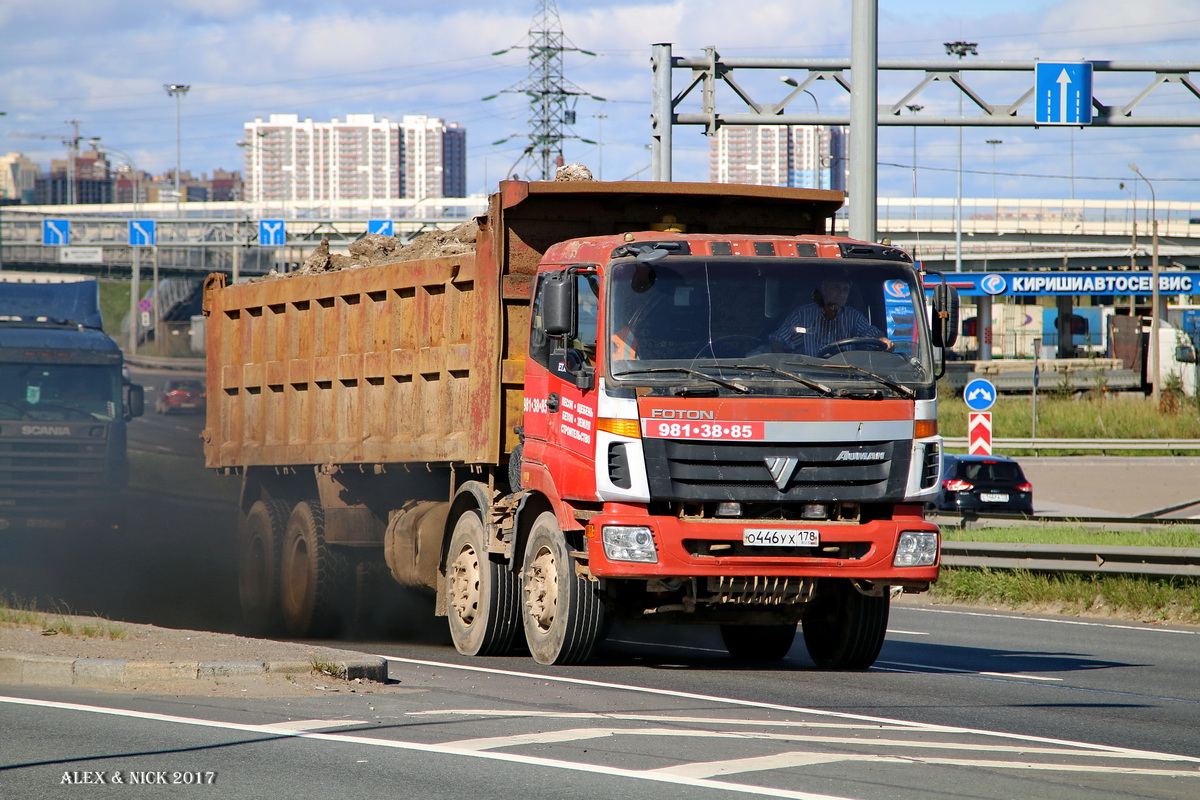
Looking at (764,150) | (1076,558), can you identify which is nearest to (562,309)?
(1076,558)

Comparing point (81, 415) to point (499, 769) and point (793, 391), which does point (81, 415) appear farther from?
point (499, 769)

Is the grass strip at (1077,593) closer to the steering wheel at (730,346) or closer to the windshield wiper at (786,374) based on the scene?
the windshield wiper at (786,374)

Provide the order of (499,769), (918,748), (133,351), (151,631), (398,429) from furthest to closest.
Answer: (133,351) → (398,429) → (151,631) → (918,748) → (499,769)

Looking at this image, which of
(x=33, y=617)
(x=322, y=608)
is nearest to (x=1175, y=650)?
(x=322, y=608)

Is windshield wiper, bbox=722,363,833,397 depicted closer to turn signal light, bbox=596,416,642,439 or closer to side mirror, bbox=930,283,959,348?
turn signal light, bbox=596,416,642,439

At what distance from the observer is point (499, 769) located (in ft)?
21.3

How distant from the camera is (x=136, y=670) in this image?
8.95m

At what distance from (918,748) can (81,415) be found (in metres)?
19.5

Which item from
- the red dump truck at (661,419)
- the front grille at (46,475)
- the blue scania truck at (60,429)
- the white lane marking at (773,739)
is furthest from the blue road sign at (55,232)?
the white lane marking at (773,739)

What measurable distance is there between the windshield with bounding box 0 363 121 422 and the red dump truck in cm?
1294

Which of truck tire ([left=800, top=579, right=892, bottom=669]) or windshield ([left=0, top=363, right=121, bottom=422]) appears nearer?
truck tire ([left=800, top=579, right=892, bottom=669])

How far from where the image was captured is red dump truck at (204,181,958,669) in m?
9.11

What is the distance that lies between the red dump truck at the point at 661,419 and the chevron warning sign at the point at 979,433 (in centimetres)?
1352

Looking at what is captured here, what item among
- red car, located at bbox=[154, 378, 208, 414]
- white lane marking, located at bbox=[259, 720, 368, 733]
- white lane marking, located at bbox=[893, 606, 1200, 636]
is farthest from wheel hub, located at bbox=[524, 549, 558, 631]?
red car, located at bbox=[154, 378, 208, 414]
